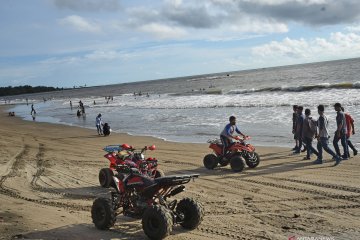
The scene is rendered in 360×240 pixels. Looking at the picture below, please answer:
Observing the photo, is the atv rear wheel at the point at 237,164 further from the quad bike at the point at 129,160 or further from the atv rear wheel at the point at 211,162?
the quad bike at the point at 129,160

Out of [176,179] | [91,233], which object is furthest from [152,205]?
[91,233]

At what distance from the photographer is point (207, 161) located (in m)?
13.1

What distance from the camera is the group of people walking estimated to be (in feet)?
42.4

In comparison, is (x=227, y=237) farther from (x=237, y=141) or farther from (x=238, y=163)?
(x=237, y=141)

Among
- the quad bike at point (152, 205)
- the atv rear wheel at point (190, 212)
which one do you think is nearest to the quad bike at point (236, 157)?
the quad bike at point (152, 205)

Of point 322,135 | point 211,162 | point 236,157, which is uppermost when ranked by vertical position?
point 322,135

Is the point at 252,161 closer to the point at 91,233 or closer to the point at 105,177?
the point at 105,177

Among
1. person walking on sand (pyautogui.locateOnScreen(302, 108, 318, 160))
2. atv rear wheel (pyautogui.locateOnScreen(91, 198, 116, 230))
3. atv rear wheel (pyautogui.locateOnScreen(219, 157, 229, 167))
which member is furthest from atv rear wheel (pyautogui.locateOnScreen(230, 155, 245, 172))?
atv rear wheel (pyautogui.locateOnScreen(91, 198, 116, 230))

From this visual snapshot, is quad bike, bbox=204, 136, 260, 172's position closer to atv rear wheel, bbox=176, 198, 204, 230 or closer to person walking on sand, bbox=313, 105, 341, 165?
person walking on sand, bbox=313, 105, 341, 165

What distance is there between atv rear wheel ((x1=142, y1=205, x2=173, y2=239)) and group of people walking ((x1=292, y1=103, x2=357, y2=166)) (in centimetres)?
768

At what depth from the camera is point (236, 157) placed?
12383 mm

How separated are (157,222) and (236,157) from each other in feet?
20.5

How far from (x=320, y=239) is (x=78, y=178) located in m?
7.50

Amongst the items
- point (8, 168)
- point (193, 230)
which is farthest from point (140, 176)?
point (8, 168)
